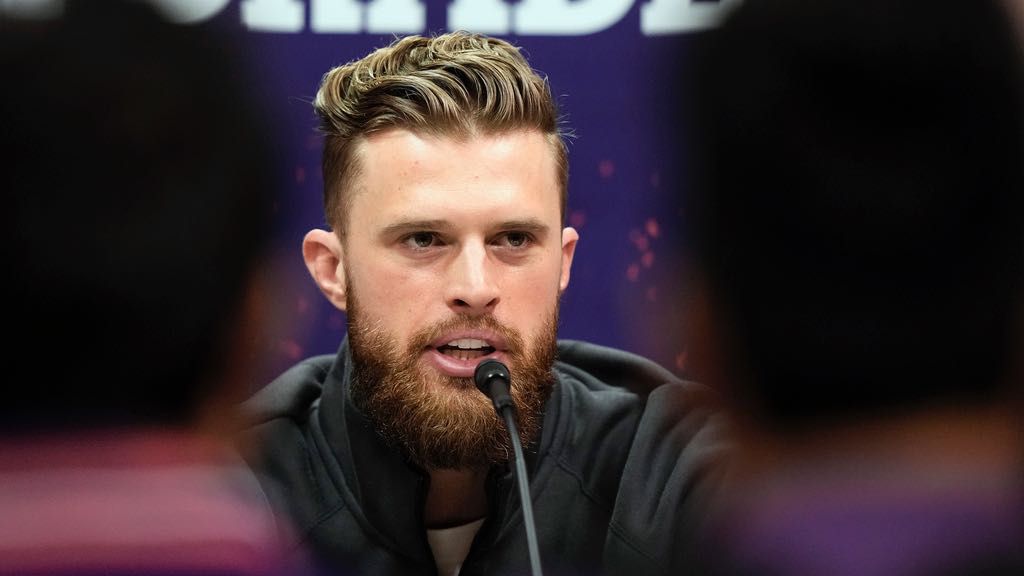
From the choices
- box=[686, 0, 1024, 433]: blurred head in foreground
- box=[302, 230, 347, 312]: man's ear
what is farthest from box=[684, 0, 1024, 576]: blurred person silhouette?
box=[302, 230, 347, 312]: man's ear

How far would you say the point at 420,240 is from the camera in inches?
72.2

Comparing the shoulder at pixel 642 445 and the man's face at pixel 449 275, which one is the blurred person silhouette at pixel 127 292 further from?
the shoulder at pixel 642 445

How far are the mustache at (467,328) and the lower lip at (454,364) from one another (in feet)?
0.06

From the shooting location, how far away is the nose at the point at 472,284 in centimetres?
178

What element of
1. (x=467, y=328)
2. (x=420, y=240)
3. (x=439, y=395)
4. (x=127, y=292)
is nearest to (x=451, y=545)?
(x=439, y=395)

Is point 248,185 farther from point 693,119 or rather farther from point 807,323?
point 807,323

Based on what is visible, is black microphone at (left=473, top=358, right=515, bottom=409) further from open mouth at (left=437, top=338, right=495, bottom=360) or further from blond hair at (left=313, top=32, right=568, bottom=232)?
blond hair at (left=313, top=32, right=568, bottom=232)

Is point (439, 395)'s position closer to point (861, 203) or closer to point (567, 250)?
point (567, 250)

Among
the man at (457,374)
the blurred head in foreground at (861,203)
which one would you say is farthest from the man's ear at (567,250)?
the blurred head in foreground at (861,203)

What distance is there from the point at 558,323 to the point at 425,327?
32 centimetres

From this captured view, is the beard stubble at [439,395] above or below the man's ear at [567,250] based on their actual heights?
below

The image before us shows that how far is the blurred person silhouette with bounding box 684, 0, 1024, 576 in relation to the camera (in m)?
2.05

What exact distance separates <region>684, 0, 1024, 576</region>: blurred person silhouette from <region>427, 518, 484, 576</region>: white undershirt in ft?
1.31

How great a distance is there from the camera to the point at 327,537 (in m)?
1.96
